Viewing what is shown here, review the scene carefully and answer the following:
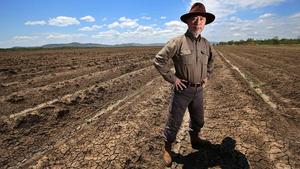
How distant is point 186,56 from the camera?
3.61 metres

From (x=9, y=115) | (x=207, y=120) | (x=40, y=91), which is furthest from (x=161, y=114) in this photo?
(x=40, y=91)

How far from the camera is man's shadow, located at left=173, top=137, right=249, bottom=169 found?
13.5ft

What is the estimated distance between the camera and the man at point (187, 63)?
11.8ft

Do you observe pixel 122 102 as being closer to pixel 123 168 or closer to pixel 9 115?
pixel 9 115

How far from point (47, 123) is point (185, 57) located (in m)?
4.18

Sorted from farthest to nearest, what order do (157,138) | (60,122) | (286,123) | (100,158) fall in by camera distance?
(60,122), (286,123), (157,138), (100,158)

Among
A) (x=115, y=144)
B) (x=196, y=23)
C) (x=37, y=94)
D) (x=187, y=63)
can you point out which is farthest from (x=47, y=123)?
(x=196, y=23)

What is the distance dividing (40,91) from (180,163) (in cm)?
678

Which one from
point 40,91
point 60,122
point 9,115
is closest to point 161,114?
point 60,122

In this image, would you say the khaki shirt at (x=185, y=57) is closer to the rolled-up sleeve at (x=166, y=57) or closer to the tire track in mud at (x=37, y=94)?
the rolled-up sleeve at (x=166, y=57)

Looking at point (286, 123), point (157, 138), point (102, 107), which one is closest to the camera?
point (157, 138)

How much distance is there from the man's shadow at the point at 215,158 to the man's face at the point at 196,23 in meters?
1.97

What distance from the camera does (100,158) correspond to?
434 centimetres

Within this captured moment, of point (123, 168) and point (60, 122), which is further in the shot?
point (60, 122)
